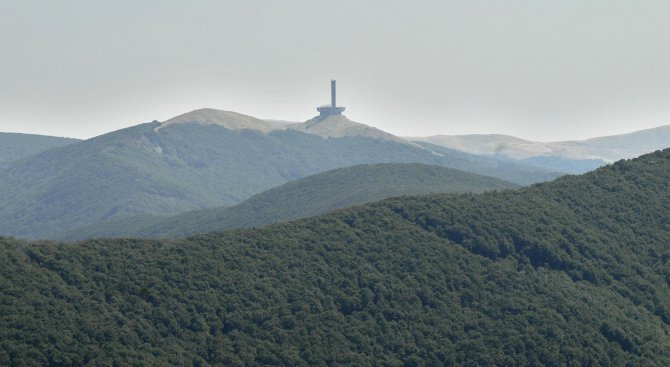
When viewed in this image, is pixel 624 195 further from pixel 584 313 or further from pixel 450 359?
pixel 450 359

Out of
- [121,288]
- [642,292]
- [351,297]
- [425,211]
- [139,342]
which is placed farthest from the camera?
[425,211]

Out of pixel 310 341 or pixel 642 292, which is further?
pixel 642 292

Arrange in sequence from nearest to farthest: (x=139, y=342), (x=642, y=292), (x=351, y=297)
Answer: (x=139, y=342) < (x=351, y=297) < (x=642, y=292)

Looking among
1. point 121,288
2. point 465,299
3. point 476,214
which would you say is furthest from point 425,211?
point 121,288

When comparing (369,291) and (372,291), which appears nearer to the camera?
(369,291)

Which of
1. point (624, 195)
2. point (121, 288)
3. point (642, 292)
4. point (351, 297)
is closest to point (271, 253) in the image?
point (351, 297)

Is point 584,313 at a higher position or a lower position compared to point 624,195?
lower
